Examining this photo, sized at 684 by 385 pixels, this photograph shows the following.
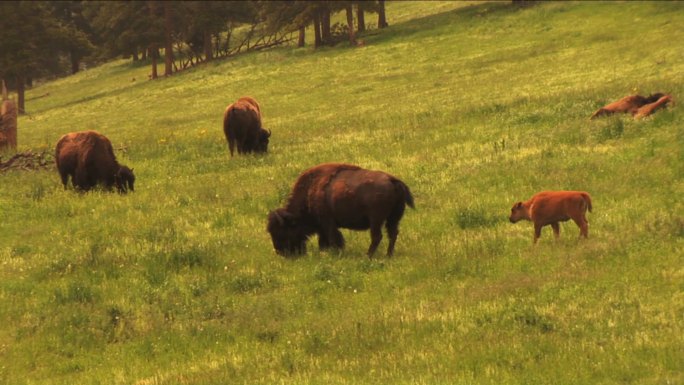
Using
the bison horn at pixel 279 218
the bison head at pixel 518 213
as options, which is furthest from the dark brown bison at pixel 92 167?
the bison head at pixel 518 213

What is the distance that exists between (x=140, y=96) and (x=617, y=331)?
47259 millimetres

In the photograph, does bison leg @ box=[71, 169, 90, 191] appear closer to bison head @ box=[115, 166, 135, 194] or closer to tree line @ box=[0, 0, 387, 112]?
bison head @ box=[115, 166, 135, 194]

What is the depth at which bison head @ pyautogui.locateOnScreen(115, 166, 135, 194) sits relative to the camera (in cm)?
1992

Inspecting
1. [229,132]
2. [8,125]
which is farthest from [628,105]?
[8,125]

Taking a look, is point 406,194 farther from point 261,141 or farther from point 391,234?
point 261,141

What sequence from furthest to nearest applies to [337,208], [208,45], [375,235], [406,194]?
[208,45], [337,208], [375,235], [406,194]

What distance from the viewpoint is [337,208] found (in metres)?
13.2

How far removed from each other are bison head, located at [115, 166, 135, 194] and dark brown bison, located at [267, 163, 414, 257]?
718cm

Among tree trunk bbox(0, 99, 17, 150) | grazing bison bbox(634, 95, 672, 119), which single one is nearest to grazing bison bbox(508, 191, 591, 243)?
grazing bison bbox(634, 95, 672, 119)

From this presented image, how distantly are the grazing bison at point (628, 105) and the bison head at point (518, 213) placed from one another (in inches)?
383

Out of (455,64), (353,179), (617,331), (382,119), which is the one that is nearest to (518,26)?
(455,64)

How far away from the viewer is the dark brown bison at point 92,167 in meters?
20.0

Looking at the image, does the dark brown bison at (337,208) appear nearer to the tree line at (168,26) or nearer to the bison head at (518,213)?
the bison head at (518,213)

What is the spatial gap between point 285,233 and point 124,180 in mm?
7801
